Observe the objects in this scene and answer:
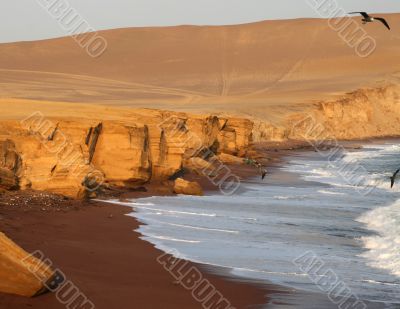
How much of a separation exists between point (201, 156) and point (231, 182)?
13.2 ft

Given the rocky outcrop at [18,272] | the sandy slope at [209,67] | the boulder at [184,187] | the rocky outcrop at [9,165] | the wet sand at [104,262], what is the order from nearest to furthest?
the rocky outcrop at [18,272] < the wet sand at [104,262] < the rocky outcrop at [9,165] < the boulder at [184,187] < the sandy slope at [209,67]

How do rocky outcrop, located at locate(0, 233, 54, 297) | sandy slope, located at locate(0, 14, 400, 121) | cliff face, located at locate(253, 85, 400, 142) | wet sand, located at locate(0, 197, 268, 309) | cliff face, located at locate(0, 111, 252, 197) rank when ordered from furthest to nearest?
sandy slope, located at locate(0, 14, 400, 121)
cliff face, located at locate(253, 85, 400, 142)
cliff face, located at locate(0, 111, 252, 197)
wet sand, located at locate(0, 197, 268, 309)
rocky outcrop, located at locate(0, 233, 54, 297)

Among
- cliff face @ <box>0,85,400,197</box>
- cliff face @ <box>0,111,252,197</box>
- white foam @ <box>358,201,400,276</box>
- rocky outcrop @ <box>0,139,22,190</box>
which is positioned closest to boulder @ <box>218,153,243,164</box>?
cliff face @ <box>0,85,400,197</box>

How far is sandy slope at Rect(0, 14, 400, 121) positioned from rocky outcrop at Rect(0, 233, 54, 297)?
6048 centimetres

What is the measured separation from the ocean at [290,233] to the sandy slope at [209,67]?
151 feet

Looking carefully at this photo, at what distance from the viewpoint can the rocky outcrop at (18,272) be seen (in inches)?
340

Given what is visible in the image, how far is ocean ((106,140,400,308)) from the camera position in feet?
40.3

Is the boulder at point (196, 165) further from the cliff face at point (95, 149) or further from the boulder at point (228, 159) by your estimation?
the boulder at point (228, 159)

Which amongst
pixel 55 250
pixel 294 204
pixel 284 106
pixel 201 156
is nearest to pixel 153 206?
pixel 294 204

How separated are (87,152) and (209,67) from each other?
117511 millimetres

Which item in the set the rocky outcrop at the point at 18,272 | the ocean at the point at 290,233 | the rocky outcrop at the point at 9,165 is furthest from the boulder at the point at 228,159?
the rocky outcrop at the point at 18,272

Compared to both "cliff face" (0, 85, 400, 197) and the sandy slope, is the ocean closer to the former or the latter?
"cliff face" (0, 85, 400, 197)

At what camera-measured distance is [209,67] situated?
135 m

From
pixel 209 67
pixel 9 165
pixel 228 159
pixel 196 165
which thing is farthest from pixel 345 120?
pixel 9 165
